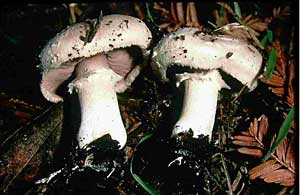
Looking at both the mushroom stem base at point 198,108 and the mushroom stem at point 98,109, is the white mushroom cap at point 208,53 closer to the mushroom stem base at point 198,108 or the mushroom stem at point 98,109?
the mushroom stem base at point 198,108

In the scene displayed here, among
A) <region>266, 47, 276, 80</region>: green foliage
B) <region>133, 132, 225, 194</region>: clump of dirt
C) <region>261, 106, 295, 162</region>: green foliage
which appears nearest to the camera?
<region>261, 106, 295, 162</region>: green foliage

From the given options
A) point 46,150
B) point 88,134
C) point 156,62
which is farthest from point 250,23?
point 46,150

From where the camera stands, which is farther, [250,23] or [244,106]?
[250,23]

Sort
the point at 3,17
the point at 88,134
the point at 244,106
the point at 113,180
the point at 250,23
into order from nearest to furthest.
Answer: the point at 113,180 < the point at 88,134 < the point at 244,106 < the point at 250,23 < the point at 3,17

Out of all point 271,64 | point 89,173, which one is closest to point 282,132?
point 271,64

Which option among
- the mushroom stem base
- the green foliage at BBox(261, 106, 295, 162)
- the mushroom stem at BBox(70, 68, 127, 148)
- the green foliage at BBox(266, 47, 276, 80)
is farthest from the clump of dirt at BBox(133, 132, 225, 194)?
the green foliage at BBox(266, 47, 276, 80)

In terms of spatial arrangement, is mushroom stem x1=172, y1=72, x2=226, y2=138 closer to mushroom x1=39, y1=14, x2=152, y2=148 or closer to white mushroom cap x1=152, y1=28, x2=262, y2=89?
white mushroom cap x1=152, y1=28, x2=262, y2=89

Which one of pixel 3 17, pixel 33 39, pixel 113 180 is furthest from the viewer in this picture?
pixel 3 17

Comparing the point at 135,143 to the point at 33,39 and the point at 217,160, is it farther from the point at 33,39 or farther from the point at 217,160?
the point at 33,39
